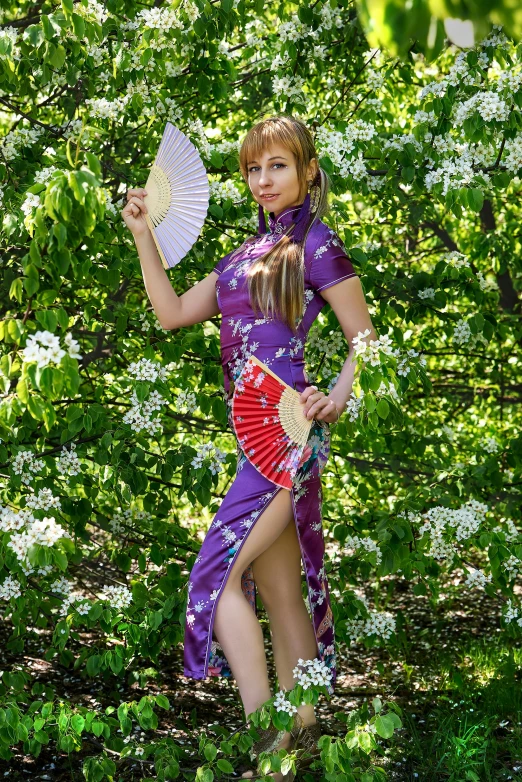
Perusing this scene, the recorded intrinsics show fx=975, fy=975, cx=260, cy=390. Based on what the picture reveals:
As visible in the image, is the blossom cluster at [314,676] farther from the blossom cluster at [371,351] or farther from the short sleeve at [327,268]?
the short sleeve at [327,268]

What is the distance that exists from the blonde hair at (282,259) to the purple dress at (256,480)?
3 cm

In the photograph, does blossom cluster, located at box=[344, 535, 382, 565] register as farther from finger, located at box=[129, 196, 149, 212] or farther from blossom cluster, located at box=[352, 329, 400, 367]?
finger, located at box=[129, 196, 149, 212]

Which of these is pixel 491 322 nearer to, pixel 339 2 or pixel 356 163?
pixel 356 163

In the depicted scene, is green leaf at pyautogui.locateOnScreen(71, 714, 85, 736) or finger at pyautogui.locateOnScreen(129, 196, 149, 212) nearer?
green leaf at pyautogui.locateOnScreen(71, 714, 85, 736)

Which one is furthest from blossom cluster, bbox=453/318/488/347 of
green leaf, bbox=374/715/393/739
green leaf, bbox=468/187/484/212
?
green leaf, bbox=374/715/393/739


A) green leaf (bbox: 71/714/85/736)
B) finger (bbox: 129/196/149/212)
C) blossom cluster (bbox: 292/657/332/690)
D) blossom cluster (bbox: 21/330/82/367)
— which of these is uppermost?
finger (bbox: 129/196/149/212)

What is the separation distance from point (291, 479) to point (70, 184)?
0.93 metres

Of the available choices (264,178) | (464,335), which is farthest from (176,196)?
(464,335)

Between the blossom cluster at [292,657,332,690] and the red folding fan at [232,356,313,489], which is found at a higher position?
the red folding fan at [232,356,313,489]

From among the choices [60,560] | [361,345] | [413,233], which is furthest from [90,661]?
[413,233]

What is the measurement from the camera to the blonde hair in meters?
2.44

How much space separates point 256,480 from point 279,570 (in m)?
0.28

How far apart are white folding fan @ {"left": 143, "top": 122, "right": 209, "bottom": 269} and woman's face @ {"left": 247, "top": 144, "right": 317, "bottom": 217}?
145 millimetres

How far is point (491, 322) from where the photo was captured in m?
3.31
